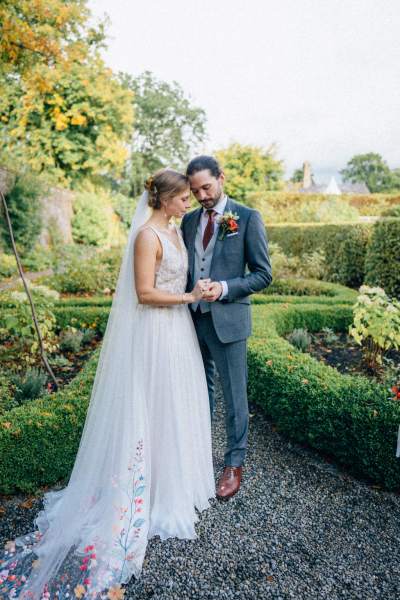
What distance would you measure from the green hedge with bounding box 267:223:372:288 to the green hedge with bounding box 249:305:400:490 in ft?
24.5

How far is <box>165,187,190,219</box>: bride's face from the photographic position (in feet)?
9.12

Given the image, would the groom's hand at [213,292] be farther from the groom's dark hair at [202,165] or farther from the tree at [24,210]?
the tree at [24,210]

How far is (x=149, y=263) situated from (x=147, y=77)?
43497 mm

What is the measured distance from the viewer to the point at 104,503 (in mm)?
2592

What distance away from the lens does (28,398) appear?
3.97 metres

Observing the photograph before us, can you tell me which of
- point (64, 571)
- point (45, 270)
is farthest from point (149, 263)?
point (45, 270)

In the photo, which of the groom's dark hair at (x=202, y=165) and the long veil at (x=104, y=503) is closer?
the long veil at (x=104, y=503)

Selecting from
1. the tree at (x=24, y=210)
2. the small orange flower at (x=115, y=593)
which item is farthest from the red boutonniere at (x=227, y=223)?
the tree at (x=24, y=210)

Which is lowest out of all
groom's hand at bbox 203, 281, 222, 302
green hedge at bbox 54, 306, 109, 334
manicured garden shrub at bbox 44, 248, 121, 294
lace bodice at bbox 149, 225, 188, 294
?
green hedge at bbox 54, 306, 109, 334

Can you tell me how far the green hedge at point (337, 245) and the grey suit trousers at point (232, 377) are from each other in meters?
8.83

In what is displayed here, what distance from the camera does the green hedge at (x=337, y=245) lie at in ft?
36.9

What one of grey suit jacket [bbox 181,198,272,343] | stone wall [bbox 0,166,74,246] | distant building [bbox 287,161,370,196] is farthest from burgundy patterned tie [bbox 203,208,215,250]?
distant building [bbox 287,161,370,196]

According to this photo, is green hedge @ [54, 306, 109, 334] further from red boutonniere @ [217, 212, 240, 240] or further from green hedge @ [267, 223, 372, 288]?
green hedge @ [267, 223, 372, 288]

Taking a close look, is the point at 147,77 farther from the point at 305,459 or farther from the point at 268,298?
the point at 305,459
